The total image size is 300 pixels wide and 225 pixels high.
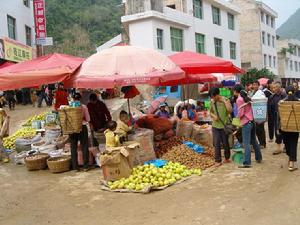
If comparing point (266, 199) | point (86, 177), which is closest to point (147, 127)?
point (86, 177)

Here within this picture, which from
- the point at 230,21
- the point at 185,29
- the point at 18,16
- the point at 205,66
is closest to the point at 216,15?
the point at 230,21

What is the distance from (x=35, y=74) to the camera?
27.9ft

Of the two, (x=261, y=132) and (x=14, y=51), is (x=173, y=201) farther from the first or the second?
(x=14, y=51)

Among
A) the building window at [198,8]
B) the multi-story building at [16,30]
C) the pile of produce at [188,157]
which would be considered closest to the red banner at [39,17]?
the multi-story building at [16,30]

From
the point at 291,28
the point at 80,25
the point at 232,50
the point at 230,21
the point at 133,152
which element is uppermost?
the point at 291,28

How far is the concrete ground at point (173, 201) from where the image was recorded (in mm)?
5305

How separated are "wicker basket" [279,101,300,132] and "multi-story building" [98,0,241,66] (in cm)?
1755

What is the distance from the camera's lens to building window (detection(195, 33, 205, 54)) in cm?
2984

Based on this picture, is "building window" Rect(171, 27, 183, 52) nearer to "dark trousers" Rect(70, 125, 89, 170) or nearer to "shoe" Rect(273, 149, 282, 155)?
"shoe" Rect(273, 149, 282, 155)

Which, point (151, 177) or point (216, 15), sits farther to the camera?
point (216, 15)

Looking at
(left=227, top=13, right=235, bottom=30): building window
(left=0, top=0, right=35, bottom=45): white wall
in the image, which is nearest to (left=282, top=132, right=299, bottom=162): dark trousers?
(left=0, top=0, right=35, bottom=45): white wall

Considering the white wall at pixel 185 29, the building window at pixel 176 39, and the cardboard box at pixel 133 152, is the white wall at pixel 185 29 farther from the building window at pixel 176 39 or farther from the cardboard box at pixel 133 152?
the cardboard box at pixel 133 152

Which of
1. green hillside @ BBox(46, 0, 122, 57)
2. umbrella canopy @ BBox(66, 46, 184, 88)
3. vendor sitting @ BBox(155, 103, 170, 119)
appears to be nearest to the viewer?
umbrella canopy @ BBox(66, 46, 184, 88)

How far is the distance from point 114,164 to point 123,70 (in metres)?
1.87
